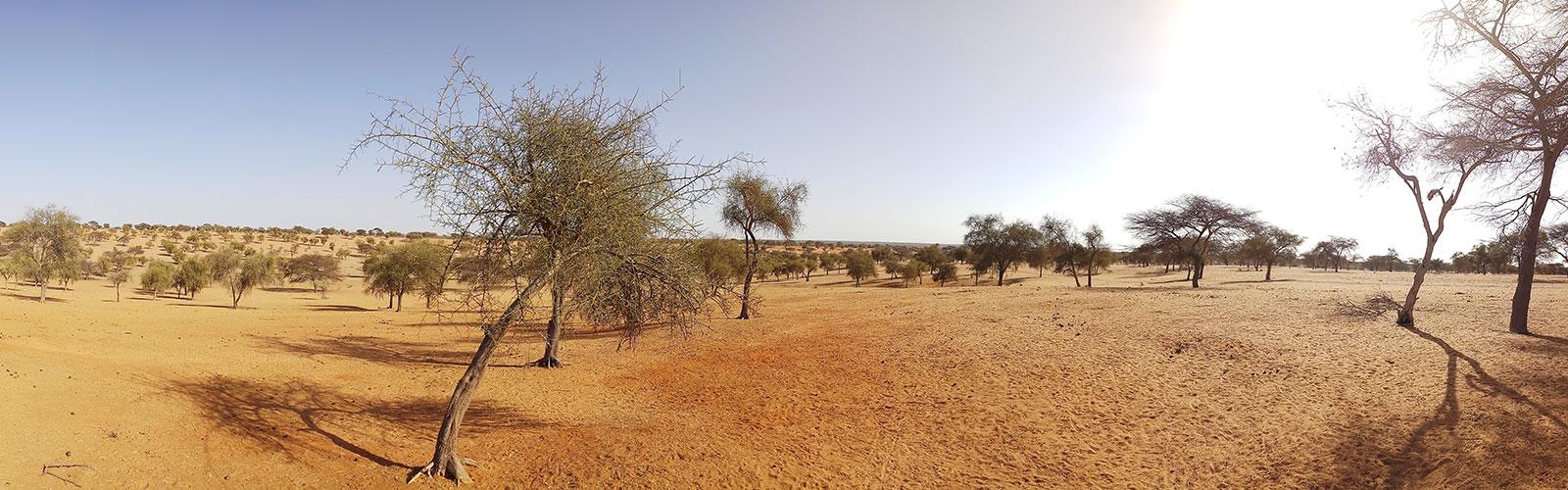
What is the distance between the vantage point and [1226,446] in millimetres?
8727

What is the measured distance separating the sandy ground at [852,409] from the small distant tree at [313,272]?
99.7 feet

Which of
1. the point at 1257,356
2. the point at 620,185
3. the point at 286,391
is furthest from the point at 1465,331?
the point at 286,391

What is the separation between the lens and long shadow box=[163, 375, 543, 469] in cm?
832

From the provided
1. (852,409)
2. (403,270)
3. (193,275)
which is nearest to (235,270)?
(193,275)

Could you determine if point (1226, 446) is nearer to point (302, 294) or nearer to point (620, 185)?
point (620, 185)

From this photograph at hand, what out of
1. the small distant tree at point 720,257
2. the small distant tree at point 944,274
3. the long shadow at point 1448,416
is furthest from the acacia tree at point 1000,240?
the long shadow at point 1448,416

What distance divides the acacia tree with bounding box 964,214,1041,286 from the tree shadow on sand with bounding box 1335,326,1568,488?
148 feet

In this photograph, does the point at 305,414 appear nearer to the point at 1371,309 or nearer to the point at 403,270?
the point at 403,270

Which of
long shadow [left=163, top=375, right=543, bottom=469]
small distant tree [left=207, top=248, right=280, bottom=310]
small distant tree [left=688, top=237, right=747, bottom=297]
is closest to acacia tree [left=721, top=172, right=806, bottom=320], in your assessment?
small distant tree [left=688, top=237, right=747, bottom=297]

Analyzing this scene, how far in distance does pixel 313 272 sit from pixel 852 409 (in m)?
52.8

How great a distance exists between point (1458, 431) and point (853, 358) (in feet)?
35.1

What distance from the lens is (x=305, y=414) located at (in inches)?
379

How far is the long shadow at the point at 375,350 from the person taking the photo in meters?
15.6

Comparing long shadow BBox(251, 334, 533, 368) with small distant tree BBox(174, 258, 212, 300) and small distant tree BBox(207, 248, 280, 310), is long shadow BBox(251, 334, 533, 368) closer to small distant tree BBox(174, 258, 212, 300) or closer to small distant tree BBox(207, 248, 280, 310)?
small distant tree BBox(207, 248, 280, 310)
